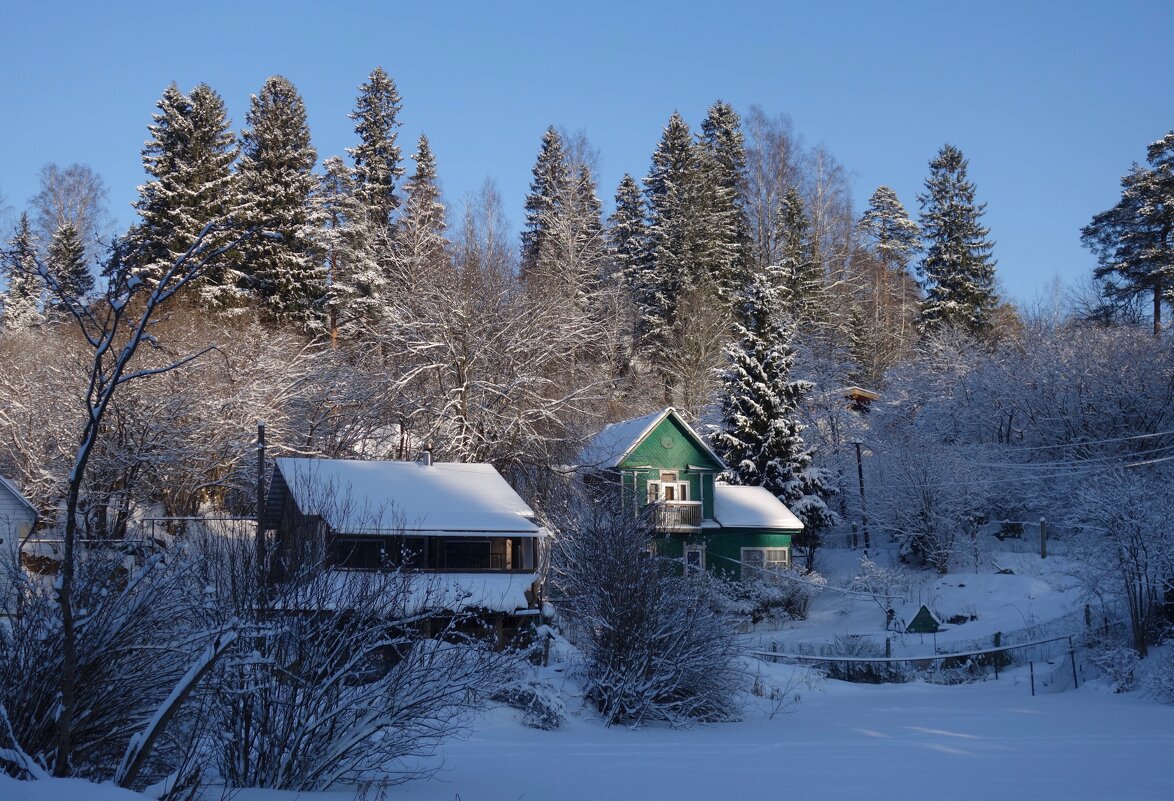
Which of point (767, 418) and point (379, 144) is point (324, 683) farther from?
point (379, 144)

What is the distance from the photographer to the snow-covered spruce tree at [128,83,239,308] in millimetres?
38188

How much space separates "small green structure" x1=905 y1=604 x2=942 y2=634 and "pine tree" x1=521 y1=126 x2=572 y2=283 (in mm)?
29254

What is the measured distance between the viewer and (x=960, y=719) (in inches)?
778

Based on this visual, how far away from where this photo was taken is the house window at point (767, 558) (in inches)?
1518

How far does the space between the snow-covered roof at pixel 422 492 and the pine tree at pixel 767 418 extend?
46.3 ft

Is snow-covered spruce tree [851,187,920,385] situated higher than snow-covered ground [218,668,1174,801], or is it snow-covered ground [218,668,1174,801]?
snow-covered spruce tree [851,187,920,385]

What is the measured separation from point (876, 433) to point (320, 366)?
27.0 m

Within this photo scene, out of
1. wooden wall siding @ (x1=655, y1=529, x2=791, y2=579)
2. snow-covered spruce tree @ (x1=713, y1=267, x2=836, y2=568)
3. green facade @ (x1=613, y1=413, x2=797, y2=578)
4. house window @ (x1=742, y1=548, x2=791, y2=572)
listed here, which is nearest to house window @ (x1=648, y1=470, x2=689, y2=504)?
green facade @ (x1=613, y1=413, x2=797, y2=578)

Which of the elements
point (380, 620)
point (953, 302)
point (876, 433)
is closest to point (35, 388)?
point (380, 620)

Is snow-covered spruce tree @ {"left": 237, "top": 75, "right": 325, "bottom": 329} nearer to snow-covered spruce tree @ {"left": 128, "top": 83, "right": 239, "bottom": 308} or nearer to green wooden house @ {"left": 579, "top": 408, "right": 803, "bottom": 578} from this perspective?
snow-covered spruce tree @ {"left": 128, "top": 83, "right": 239, "bottom": 308}

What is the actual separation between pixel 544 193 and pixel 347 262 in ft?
60.6

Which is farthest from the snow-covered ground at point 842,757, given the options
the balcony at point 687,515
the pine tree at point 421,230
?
the pine tree at point 421,230

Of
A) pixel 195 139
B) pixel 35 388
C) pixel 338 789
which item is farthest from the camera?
pixel 195 139

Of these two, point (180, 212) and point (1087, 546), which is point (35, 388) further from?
point (1087, 546)
